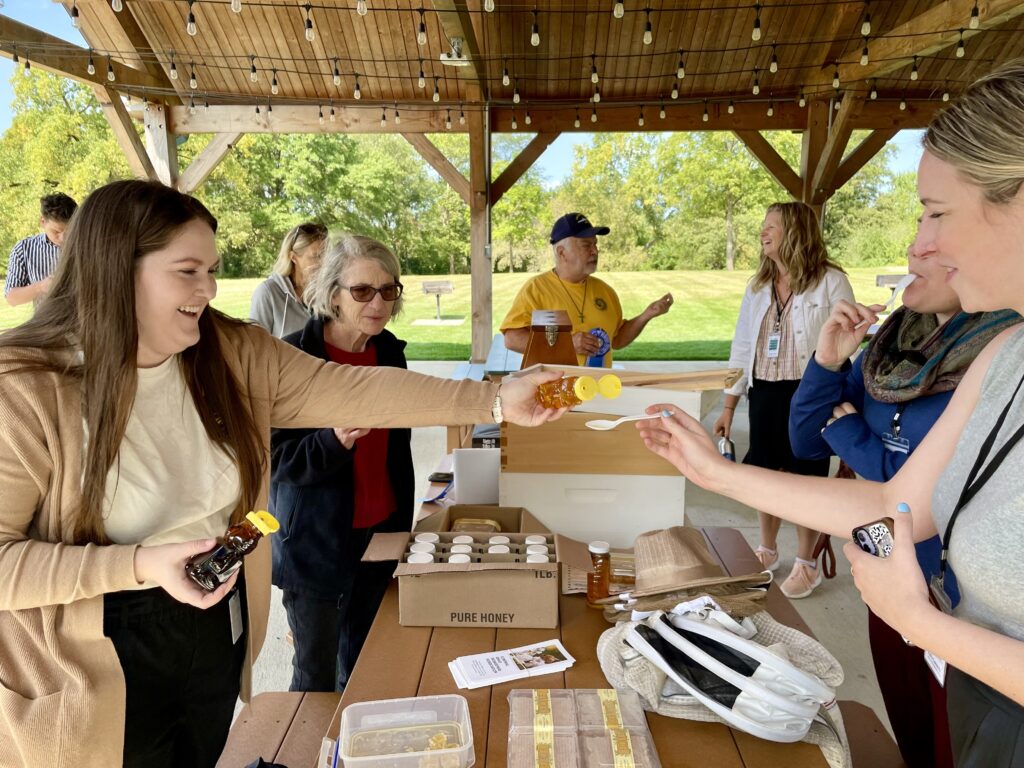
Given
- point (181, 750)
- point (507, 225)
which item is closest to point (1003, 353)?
point (181, 750)

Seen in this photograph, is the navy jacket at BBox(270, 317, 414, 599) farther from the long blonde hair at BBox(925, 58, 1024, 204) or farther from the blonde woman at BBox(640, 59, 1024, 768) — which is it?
the long blonde hair at BBox(925, 58, 1024, 204)

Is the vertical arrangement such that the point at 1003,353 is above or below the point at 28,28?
below

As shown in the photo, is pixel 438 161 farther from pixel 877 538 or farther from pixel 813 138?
pixel 877 538

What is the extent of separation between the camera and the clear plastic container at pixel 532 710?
1163 mm

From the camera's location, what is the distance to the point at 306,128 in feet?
24.0

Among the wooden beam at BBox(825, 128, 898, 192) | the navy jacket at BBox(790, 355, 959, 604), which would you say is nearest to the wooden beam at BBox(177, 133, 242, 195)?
the wooden beam at BBox(825, 128, 898, 192)

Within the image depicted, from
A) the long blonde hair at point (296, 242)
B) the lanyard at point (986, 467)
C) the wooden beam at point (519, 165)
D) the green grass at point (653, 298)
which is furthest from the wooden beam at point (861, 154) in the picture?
the lanyard at point (986, 467)

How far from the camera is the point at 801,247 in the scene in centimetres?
320

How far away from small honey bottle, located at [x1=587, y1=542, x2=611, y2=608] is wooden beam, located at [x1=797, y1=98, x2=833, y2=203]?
674 cm

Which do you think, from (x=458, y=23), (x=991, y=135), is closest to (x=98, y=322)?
(x=991, y=135)

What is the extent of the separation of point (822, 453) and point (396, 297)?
4.87ft

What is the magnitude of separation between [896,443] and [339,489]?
4.96 feet

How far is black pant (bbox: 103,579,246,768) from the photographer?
1.31 metres

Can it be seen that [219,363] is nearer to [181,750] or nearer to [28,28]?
A: [181,750]
